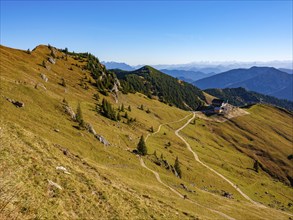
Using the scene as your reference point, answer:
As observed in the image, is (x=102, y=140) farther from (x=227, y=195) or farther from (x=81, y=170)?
(x=227, y=195)

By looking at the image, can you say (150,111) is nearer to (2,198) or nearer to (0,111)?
(0,111)

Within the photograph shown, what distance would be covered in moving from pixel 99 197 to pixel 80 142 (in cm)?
3427

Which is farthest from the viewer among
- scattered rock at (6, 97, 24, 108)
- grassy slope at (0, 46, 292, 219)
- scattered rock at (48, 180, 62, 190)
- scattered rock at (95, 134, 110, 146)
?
scattered rock at (95, 134, 110, 146)

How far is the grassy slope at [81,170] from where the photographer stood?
24.0 m

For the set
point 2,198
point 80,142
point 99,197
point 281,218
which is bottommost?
point 281,218

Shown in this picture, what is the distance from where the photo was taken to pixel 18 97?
218 feet

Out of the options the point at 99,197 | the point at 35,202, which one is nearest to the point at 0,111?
the point at 99,197

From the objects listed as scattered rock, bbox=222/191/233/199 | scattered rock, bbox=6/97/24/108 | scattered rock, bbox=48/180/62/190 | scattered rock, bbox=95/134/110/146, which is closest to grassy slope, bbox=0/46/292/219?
scattered rock, bbox=48/180/62/190

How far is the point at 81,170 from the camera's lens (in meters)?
37.2

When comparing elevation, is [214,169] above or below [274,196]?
above

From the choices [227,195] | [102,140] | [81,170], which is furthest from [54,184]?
[227,195]

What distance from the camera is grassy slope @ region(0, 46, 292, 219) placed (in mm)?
24047

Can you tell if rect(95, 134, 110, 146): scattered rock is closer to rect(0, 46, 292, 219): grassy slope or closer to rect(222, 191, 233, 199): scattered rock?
rect(0, 46, 292, 219): grassy slope

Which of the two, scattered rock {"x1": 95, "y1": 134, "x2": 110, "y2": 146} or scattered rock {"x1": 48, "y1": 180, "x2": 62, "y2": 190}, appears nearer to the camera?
scattered rock {"x1": 48, "y1": 180, "x2": 62, "y2": 190}
